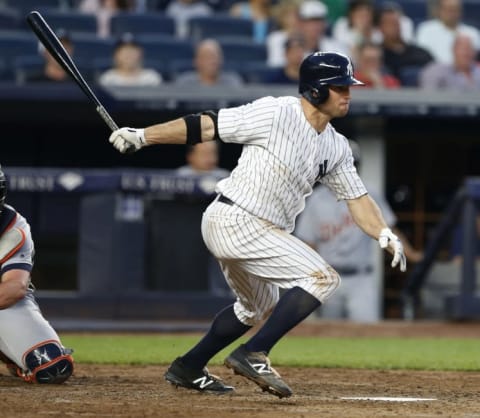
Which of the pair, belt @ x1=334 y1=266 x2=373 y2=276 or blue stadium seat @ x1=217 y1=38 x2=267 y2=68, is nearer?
belt @ x1=334 y1=266 x2=373 y2=276

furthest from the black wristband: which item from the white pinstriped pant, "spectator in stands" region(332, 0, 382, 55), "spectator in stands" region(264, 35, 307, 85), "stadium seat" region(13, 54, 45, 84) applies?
"spectator in stands" region(332, 0, 382, 55)

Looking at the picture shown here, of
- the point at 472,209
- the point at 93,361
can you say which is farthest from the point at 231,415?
the point at 472,209

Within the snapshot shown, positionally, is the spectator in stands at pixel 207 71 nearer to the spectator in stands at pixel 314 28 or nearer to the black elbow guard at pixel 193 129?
the spectator in stands at pixel 314 28

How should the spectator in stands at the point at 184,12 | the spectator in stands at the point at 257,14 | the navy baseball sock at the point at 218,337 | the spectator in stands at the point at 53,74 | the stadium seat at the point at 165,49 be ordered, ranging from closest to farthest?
1. the navy baseball sock at the point at 218,337
2. the spectator in stands at the point at 53,74
3. the stadium seat at the point at 165,49
4. the spectator in stands at the point at 257,14
5. the spectator in stands at the point at 184,12

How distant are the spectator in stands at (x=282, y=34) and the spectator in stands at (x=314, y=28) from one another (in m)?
0.13

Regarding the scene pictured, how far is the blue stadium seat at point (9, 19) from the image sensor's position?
1211 centimetres

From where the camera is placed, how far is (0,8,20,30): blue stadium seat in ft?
39.7

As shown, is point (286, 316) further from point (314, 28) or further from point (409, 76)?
point (409, 76)

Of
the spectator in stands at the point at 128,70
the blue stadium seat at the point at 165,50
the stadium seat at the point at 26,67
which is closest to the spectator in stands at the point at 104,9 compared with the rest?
the blue stadium seat at the point at 165,50

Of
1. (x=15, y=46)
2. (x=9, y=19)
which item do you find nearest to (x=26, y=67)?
(x=15, y=46)

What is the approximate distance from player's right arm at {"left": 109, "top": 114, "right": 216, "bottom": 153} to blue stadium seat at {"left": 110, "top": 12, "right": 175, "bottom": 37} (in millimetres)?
7079

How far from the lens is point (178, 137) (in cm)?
540

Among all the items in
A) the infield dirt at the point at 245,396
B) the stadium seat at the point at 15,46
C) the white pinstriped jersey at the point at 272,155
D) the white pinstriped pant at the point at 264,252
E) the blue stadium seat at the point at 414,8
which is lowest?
the infield dirt at the point at 245,396

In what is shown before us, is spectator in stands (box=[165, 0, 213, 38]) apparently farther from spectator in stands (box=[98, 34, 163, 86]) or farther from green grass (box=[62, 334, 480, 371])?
green grass (box=[62, 334, 480, 371])
